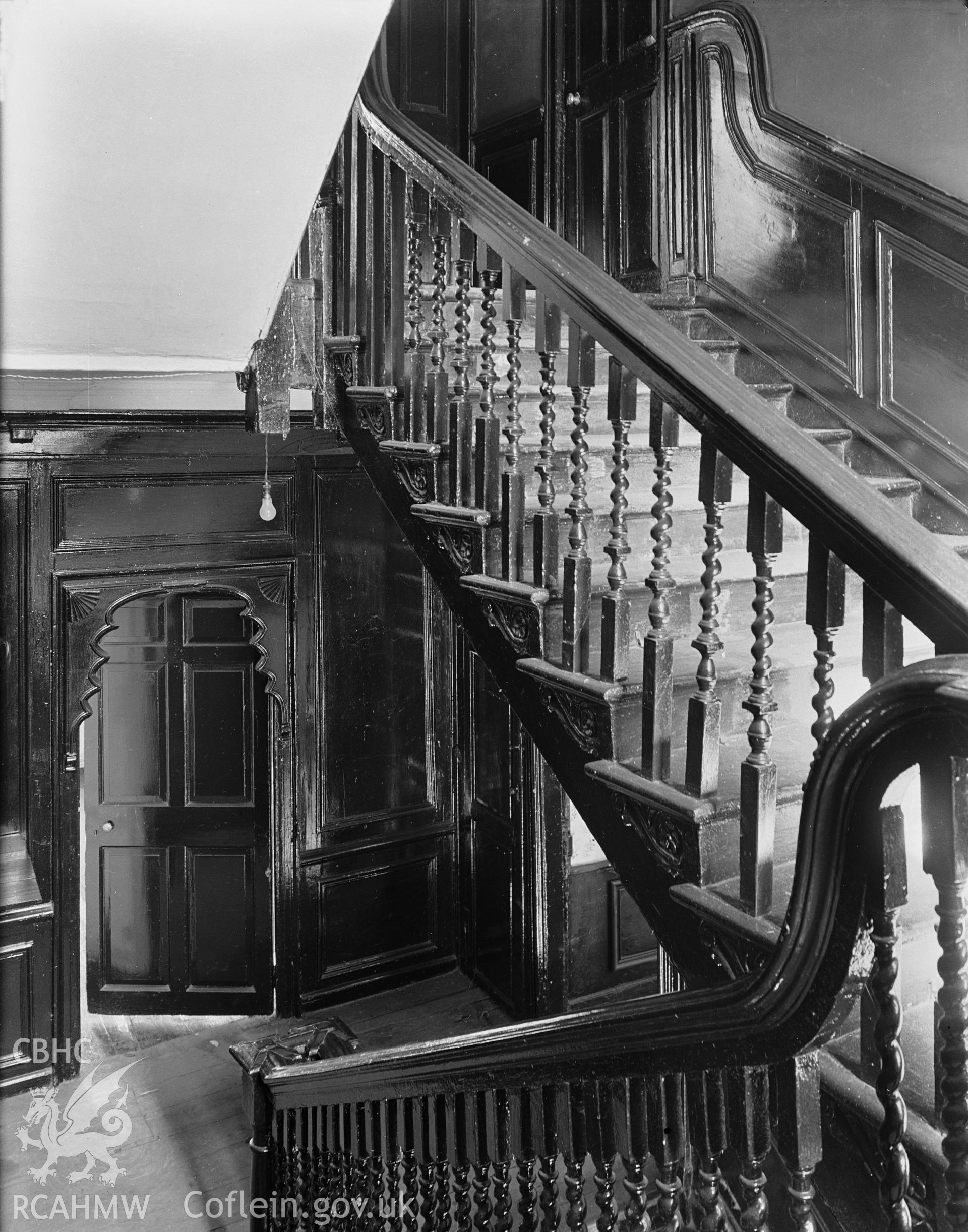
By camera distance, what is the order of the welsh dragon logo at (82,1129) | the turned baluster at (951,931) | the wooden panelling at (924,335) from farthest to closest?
the welsh dragon logo at (82,1129)
the wooden panelling at (924,335)
the turned baluster at (951,931)

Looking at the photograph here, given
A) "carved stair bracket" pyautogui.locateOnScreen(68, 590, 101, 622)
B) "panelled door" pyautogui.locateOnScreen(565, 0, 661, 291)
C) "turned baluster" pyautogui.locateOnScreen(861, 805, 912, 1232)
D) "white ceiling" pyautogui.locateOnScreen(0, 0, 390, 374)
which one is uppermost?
"panelled door" pyautogui.locateOnScreen(565, 0, 661, 291)

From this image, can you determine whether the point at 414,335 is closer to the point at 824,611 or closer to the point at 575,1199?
the point at 824,611

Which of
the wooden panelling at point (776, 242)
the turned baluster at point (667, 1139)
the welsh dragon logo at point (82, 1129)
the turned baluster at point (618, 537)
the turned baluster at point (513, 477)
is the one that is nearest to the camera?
the turned baluster at point (667, 1139)

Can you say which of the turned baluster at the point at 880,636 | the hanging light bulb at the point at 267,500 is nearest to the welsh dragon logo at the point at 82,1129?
the hanging light bulb at the point at 267,500

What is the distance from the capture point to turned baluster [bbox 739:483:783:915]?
1.68 metres

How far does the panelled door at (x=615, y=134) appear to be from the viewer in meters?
4.37

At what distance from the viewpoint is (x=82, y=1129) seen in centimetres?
415

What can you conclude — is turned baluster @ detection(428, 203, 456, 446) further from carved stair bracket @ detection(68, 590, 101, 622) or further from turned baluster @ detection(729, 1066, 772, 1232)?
carved stair bracket @ detection(68, 590, 101, 622)

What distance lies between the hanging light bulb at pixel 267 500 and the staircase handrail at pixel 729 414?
143 centimetres

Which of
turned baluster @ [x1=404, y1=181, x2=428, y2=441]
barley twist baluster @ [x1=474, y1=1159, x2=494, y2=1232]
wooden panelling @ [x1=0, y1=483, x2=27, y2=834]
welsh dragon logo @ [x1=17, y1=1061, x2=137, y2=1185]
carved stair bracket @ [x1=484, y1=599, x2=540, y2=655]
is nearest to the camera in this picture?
barley twist baluster @ [x1=474, y1=1159, x2=494, y2=1232]

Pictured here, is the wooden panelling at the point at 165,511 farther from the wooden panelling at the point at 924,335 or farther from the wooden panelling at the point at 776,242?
the wooden panelling at the point at 924,335

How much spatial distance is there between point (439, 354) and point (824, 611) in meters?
1.63

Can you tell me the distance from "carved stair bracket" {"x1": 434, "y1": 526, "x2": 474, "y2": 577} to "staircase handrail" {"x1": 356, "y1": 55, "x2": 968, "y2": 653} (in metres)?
0.65

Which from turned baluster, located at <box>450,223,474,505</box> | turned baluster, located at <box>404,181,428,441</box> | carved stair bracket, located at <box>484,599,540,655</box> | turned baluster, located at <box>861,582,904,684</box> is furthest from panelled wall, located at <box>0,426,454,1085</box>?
turned baluster, located at <box>861,582,904,684</box>
